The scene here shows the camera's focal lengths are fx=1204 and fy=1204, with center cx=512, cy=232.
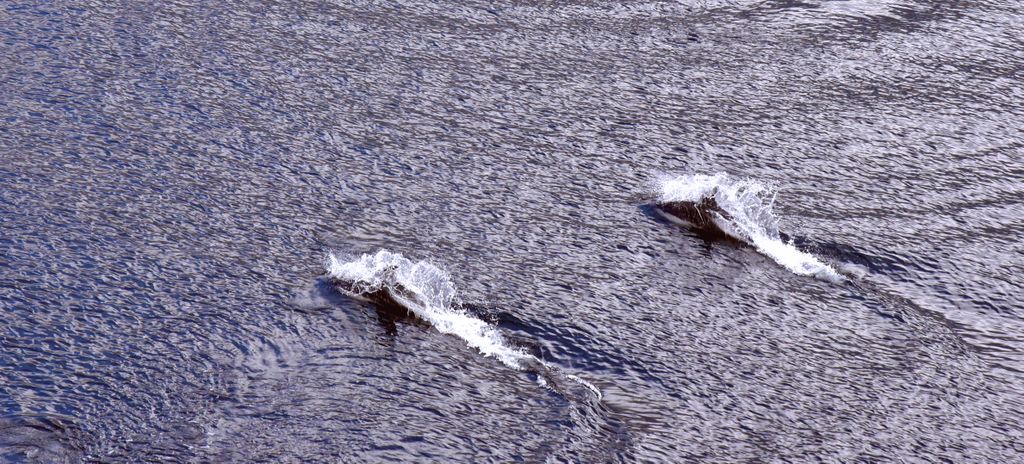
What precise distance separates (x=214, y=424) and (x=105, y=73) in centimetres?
365

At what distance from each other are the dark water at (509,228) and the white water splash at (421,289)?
70 millimetres

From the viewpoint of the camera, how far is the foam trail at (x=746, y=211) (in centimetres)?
662

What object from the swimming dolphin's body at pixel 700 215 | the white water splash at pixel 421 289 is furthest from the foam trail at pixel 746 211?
the white water splash at pixel 421 289

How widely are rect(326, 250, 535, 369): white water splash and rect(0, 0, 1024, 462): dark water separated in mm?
70

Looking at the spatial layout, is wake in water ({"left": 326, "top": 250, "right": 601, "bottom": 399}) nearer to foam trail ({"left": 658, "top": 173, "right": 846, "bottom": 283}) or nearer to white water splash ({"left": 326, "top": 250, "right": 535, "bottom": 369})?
white water splash ({"left": 326, "top": 250, "right": 535, "bottom": 369})

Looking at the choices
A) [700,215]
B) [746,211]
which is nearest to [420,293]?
[700,215]

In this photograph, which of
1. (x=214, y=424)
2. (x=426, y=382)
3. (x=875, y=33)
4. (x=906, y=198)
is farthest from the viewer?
(x=875, y=33)

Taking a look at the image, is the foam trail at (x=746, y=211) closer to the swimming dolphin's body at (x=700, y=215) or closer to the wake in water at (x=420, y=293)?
the swimming dolphin's body at (x=700, y=215)

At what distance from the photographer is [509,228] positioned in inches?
263

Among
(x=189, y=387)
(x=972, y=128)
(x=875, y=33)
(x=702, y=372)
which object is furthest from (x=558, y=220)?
(x=875, y=33)

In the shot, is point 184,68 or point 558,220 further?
A: point 184,68

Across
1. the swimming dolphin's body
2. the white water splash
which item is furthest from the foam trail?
the white water splash

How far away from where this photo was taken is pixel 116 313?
18.6 ft

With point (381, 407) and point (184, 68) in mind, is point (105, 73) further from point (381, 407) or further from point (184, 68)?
point (381, 407)
